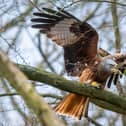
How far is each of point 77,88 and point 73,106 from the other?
2.98ft

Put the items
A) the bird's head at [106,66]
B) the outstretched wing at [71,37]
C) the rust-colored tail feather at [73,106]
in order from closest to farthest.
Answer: the rust-colored tail feather at [73,106]
the bird's head at [106,66]
the outstretched wing at [71,37]

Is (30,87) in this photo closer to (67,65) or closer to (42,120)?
(42,120)

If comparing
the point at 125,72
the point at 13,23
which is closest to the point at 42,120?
the point at 125,72

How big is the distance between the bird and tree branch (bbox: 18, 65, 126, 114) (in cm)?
78

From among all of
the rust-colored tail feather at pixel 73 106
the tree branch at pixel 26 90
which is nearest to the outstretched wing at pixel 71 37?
the rust-colored tail feather at pixel 73 106

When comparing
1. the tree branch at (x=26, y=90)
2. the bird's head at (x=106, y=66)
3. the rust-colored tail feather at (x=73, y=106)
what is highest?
the tree branch at (x=26, y=90)

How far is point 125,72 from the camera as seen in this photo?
13.9 feet

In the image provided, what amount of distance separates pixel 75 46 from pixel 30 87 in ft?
9.93

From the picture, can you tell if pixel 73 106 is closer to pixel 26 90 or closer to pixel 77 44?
pixel 77 44

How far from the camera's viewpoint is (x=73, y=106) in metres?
4.70

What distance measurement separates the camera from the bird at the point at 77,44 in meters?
4.81

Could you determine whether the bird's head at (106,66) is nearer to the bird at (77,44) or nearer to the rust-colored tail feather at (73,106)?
the bird at (77,44)

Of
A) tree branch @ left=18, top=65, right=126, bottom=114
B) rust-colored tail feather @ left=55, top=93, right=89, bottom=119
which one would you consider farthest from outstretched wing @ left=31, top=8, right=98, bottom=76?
tree branch @ left=18, top=65, right=126, bottom=114

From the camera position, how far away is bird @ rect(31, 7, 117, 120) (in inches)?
189
